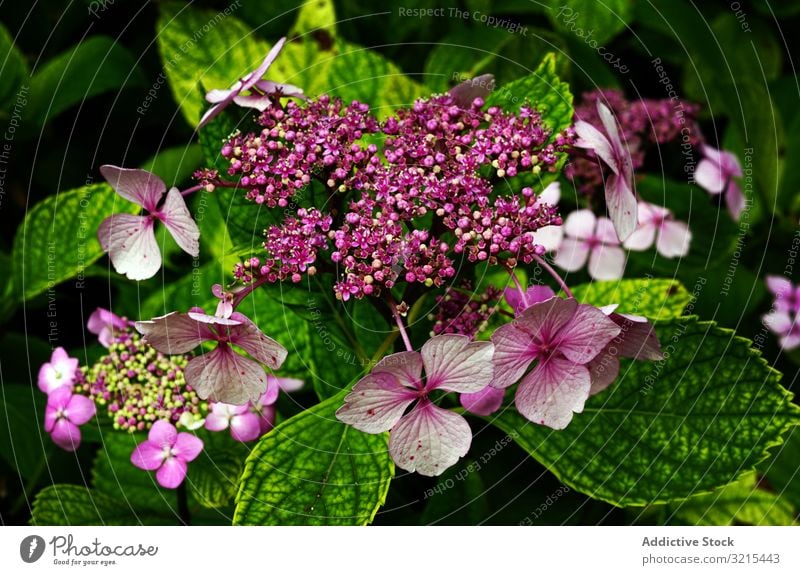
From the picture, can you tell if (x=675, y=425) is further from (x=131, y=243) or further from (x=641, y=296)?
(x=131, y=243)

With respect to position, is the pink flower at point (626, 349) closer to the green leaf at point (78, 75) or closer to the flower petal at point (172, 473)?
the flower petal at point (172, 473)

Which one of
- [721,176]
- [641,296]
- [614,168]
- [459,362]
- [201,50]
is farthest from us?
[721,176]

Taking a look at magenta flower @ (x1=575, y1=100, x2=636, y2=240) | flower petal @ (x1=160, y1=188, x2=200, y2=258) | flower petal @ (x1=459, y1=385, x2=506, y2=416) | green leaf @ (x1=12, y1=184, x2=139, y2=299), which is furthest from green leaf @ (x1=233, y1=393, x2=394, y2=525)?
green leaf @ (x1=12, y1=184, x2=139, y2=299)

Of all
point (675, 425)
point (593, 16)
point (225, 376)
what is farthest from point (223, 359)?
point (593, 16)

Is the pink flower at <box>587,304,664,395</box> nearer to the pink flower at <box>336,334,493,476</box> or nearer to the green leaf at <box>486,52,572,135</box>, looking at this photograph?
A: the pink flower at <box>336,334,493,476</box>

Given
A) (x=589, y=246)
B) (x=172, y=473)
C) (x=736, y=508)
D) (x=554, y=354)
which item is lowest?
(x=736, y=508)

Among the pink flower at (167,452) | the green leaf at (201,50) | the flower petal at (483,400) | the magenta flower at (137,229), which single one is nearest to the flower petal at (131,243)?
the magenta flower at (137,229)
